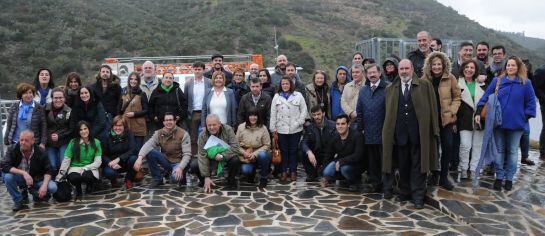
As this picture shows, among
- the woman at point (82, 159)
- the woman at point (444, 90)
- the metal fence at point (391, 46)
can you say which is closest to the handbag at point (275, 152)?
the woman at point (444, 90)

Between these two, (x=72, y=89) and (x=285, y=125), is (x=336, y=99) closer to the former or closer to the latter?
(x=285, y=125)

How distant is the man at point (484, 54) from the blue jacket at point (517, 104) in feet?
5.36

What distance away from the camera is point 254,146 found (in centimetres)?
752

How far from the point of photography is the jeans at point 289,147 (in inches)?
299

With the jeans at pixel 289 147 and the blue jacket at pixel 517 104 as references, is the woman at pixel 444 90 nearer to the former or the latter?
the blue jacket at pixel 517 104

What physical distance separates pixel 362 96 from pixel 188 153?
118 inches

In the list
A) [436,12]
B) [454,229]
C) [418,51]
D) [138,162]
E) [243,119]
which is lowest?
[454,229]

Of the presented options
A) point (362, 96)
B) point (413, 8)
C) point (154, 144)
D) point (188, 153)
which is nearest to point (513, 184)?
point (362, 96)

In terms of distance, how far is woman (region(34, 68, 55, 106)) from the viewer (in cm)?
742

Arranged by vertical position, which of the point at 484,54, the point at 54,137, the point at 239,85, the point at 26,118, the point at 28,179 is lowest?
the point at 28,179

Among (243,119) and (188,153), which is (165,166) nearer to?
(188,153)

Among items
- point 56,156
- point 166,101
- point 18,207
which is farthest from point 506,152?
point 18,207

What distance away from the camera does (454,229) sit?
16.8 ft

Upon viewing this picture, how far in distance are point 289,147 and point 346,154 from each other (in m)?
1.08
